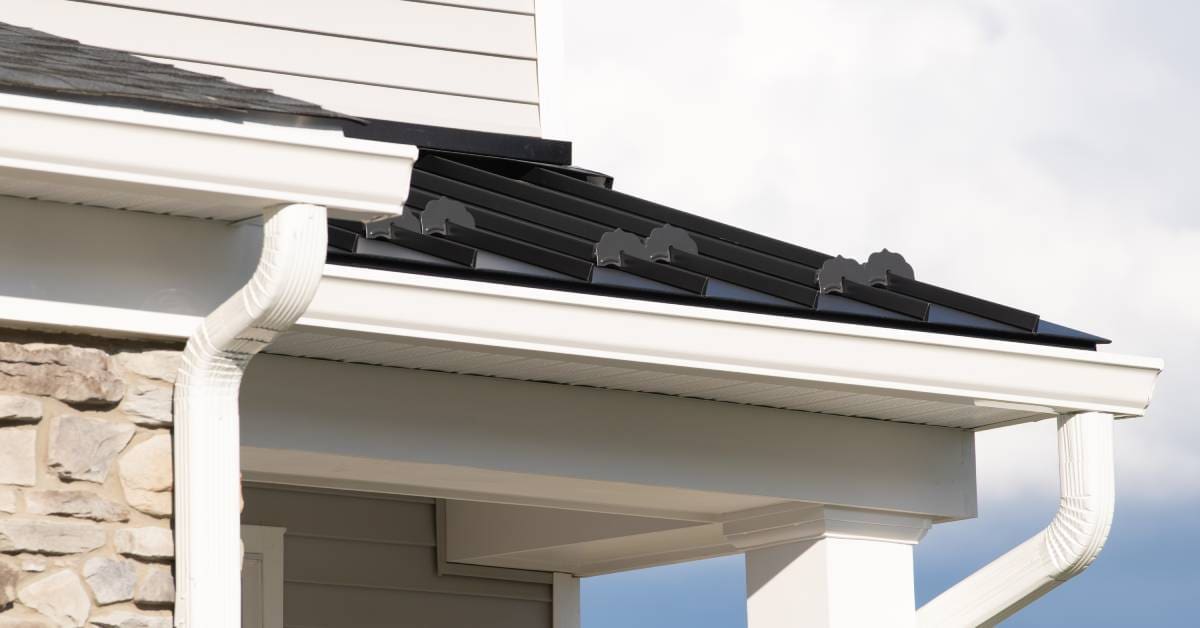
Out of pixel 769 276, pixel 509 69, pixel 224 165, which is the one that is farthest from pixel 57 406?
pixel 509 69

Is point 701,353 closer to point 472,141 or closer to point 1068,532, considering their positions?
point 1068,532

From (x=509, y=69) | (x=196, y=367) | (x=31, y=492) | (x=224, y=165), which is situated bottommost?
(x=31, y=492)

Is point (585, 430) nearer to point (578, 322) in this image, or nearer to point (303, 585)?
point (578, 322)

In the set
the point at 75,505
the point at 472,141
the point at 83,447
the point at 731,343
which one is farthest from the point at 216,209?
the point at 472,141

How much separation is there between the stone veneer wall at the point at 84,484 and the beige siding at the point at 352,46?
2809 mm

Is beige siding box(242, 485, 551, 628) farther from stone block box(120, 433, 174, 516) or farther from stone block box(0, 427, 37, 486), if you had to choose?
stone block box(0, 427, 37, 486)

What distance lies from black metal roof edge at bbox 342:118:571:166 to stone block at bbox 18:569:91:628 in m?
2.88

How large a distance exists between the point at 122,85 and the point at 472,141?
276cm

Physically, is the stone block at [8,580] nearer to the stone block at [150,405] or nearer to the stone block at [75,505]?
the stone block at [75,505]

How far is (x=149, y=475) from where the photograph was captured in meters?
3.67

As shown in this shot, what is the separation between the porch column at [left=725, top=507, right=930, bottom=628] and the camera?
5191 mm

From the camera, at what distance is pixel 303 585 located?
6.39 m

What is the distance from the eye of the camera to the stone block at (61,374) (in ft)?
11.7

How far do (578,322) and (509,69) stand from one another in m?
2.85
